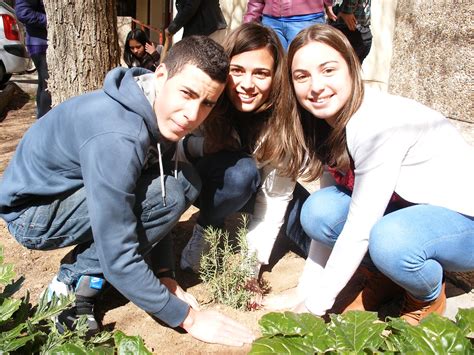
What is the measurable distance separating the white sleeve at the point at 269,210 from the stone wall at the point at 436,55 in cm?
263

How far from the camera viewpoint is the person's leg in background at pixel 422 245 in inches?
70.6

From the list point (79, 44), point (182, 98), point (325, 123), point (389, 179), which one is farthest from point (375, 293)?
point (79, 44)

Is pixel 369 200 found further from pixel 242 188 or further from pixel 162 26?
pixel 162 26

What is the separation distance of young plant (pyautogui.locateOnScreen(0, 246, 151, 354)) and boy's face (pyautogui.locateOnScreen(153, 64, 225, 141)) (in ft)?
2.32

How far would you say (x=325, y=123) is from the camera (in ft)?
7.14

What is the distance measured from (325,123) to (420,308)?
86 cm

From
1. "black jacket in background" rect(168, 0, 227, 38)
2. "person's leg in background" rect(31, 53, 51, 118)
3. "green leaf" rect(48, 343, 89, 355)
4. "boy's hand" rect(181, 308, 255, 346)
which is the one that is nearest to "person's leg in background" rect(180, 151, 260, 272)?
"boy's hand" rect(181, 308, 255, 346)

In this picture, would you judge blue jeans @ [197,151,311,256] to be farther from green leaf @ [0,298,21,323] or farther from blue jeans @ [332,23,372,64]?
blue jeans @ [332,23,372,64]

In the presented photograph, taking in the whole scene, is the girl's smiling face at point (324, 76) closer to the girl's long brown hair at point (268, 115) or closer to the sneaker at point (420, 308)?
the girl's long brown hair at point (268, 115)

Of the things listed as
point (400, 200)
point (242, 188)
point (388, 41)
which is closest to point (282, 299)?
point (242, 188)

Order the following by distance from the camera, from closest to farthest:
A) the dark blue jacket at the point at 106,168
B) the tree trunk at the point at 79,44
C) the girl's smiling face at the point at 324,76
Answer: the dark blue jacket at the point at 106,168 → the girl's smiling face at the point at 324,76 → the tree trunk at the point at 79,44

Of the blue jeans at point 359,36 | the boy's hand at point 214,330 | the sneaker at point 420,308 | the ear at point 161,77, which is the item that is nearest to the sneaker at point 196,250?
the boy's hand at point 214,330

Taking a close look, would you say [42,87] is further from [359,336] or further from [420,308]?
[359,336]

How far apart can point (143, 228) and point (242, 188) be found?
0.53 meters
